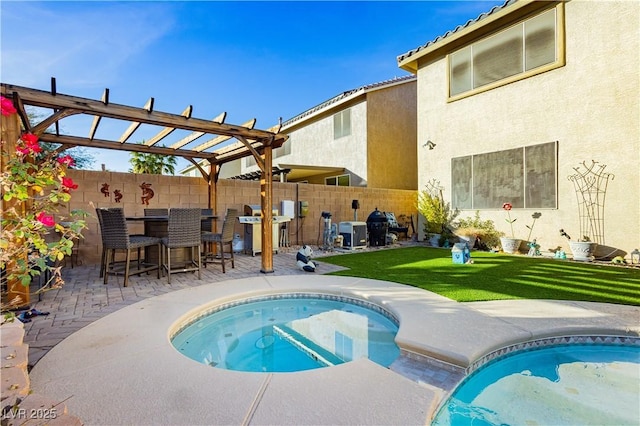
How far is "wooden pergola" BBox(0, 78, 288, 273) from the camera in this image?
418 cm

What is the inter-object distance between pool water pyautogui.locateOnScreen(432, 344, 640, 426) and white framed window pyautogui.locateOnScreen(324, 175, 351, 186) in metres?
11.3

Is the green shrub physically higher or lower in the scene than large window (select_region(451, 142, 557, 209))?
lower

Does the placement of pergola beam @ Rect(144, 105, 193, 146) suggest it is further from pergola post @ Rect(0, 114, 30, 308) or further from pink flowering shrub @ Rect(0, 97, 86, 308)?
pink flowering shrub @ Rect(0, 97, 86, 308)

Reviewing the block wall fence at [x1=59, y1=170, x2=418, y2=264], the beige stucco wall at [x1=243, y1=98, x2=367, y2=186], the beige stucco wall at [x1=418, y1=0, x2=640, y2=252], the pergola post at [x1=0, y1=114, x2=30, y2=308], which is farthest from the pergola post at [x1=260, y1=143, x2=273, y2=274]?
the beige stucco wall at [x1=243, y1=98, x2=367, y2=186]

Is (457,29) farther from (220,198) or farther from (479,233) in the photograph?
(220,198)

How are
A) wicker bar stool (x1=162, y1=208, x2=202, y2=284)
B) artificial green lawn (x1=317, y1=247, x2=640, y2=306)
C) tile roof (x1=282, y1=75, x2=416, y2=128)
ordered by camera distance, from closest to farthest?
1. artificial green lawn (x1=317, y1=247, x2=640, y2=306)
2. wicker bar stool (x1=162, y1=208, x2=202, y2=284)
3. tile roof (x1=282, y1=75, x2=416, y2=128)

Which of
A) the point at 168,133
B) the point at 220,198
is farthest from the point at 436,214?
the point at 168,133

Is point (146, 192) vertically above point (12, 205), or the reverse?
point (146, 192)

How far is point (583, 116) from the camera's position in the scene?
7559mm

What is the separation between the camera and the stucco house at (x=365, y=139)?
43.4 feet

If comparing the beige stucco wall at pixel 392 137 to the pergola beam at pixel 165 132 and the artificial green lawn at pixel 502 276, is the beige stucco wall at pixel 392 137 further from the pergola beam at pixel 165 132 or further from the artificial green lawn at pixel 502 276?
the pergola beam at pixel 165 132

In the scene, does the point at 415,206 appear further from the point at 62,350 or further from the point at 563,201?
the point at 62,350

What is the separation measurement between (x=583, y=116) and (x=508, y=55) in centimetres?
276

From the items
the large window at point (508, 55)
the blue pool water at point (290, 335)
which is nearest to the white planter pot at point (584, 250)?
the large window at point (508, 55)
